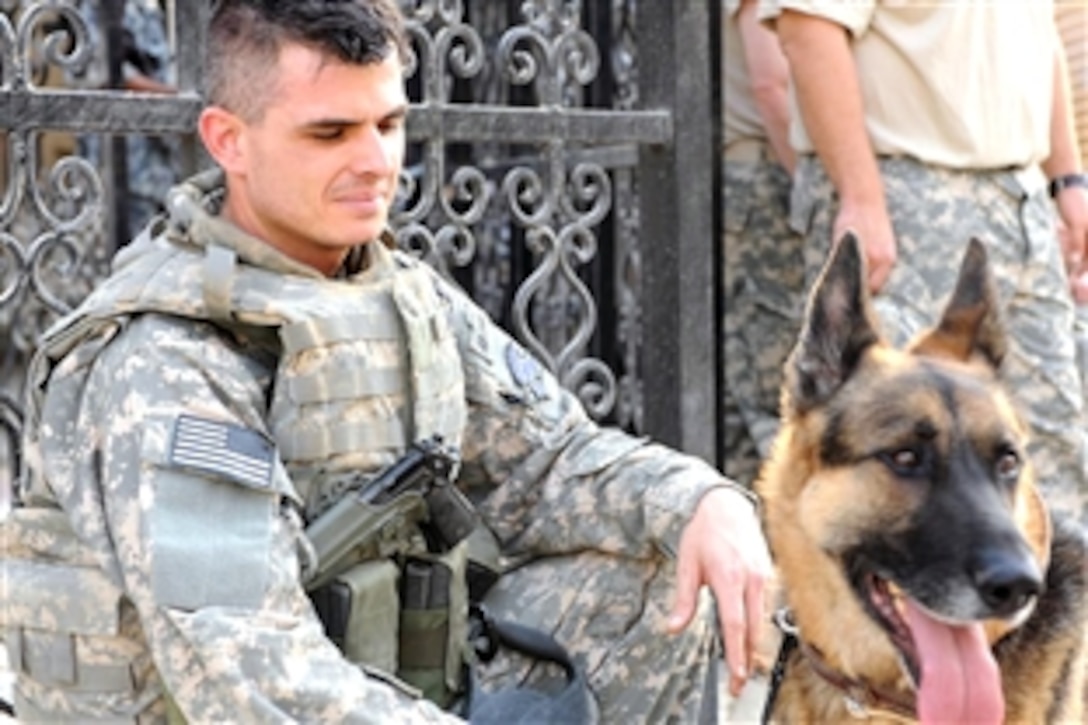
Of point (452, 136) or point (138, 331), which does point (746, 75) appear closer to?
point (452, 136)

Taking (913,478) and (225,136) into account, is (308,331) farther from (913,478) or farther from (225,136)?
A: (913,478)

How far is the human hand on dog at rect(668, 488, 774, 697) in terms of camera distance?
2.39 metres

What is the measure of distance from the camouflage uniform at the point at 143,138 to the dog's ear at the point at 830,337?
3.91 m

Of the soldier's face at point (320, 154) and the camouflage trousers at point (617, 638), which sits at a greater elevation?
the soldier's face at point (320, 154)

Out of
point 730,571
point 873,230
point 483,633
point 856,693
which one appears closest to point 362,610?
point 483,633

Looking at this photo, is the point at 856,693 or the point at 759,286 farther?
the point at 759,286

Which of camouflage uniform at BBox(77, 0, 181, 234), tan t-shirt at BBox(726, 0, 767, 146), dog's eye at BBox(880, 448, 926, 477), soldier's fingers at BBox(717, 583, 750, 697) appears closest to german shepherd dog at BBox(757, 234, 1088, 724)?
dog's eye at BBox(880, 448, 926, 477)

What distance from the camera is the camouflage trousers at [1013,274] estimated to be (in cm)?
369

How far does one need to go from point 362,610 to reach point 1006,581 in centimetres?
88

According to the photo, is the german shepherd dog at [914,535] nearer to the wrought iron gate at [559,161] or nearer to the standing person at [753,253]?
the wrought iron gate at [559,161]

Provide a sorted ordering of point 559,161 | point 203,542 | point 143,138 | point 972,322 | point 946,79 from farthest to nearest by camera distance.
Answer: point 143,138
point 946,79
point 559,161
point 972,322
point 203,542

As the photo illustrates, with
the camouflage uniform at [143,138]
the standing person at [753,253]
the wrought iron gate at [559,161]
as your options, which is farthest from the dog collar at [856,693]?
the camouflage uniform at [143,138]

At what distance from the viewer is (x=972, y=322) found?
2.78m

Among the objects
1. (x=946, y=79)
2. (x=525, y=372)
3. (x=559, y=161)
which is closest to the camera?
(x=525, y=372)
